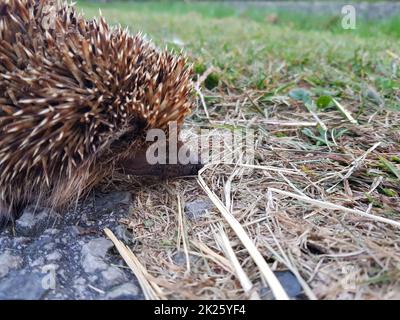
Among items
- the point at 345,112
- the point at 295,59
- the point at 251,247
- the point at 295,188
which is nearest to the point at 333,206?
the point at 295,188

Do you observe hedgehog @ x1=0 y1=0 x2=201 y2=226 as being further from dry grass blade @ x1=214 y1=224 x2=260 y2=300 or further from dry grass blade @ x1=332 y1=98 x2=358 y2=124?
dry grass blade @ x1=332 y1=98 x2=358 y2=124

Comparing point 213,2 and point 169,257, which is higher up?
point 213,2

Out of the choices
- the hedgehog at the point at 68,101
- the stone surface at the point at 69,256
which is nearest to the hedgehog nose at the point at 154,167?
the hedgehog at the point at 68,101

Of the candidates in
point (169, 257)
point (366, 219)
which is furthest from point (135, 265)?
point (366, 219)

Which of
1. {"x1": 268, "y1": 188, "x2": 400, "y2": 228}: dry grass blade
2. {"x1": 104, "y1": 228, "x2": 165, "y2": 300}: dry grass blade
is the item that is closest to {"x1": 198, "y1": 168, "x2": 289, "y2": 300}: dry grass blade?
{"x1": 268, "y1": 188, "x2": 400, "y2": 228}: dry grass blade

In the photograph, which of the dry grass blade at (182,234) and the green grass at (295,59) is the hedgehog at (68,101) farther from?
the green grass at (295,59)
